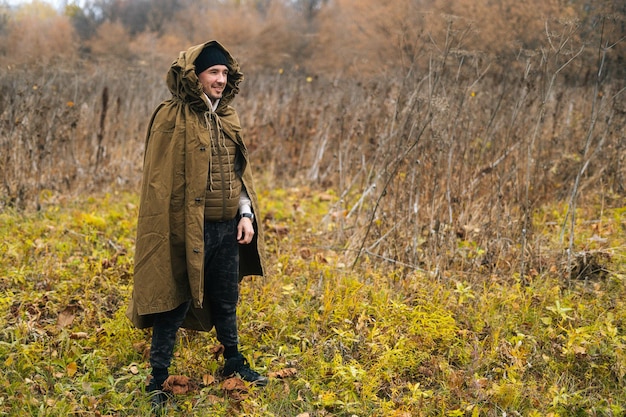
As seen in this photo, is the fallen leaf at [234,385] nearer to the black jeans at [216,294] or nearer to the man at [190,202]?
the black jeans at [216,294]

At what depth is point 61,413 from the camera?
7.84 ft

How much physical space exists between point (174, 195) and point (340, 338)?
1328 mm

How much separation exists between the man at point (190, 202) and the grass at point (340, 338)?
18.0 inches

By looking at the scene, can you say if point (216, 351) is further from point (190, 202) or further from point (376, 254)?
point (376, 254)

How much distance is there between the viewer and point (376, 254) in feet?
13.2

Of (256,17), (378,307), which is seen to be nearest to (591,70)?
(378,307)

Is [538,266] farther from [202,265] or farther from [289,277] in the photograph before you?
[202,265]

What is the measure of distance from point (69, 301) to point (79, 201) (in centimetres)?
215

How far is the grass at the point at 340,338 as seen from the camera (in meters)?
2.61

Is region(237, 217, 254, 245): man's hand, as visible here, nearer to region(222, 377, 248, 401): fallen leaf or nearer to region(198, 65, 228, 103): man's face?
region(198, 65, 228, 103): man's face

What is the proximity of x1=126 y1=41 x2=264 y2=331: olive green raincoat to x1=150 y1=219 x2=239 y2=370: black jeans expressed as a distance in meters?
0.15

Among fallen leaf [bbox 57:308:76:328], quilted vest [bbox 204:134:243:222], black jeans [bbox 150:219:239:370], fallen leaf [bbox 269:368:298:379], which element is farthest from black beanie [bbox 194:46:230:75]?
fallen leaf [bbox 57:308:76:328]

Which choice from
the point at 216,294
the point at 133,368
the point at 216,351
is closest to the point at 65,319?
the point at 133,368

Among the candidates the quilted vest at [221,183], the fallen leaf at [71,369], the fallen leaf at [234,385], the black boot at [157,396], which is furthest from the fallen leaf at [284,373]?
the fallen leaf at [71,369]
